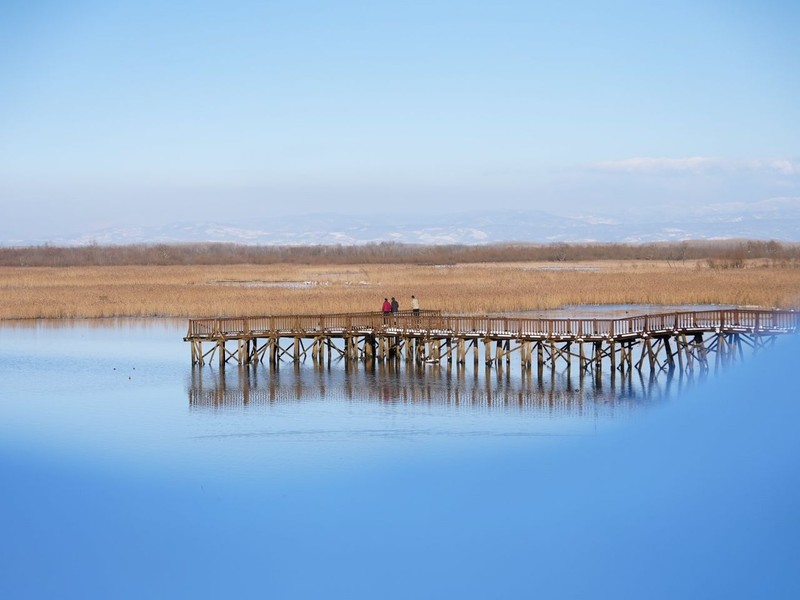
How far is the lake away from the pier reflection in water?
19 cm

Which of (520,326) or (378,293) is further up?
(378,293)

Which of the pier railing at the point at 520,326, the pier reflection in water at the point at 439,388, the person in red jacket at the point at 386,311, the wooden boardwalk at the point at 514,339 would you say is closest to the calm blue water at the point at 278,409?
the pier reflection in water at the point at 439,388

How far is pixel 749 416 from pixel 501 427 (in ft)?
25.3

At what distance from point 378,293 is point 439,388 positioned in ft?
96.4

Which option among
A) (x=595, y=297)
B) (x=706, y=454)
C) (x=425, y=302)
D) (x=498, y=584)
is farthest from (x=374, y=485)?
(x=595, y=297)

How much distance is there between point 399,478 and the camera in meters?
29.3

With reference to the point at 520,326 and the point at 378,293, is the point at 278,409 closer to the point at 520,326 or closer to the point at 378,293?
the point at 520,326

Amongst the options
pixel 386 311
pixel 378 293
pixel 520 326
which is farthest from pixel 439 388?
pixel 378 293

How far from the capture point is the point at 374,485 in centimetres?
2873

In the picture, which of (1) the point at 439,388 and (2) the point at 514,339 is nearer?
(1) the point at 439,388

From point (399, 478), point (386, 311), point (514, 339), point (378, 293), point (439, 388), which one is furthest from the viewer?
point (378, 293)

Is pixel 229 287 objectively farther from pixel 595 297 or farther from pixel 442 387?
pixel 442 387

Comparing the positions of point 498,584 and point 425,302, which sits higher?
point 425,302

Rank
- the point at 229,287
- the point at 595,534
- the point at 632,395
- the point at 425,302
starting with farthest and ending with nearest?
the point at 229,287 < the point at 425,302 < the point at 632,395 < the point at 595,534
